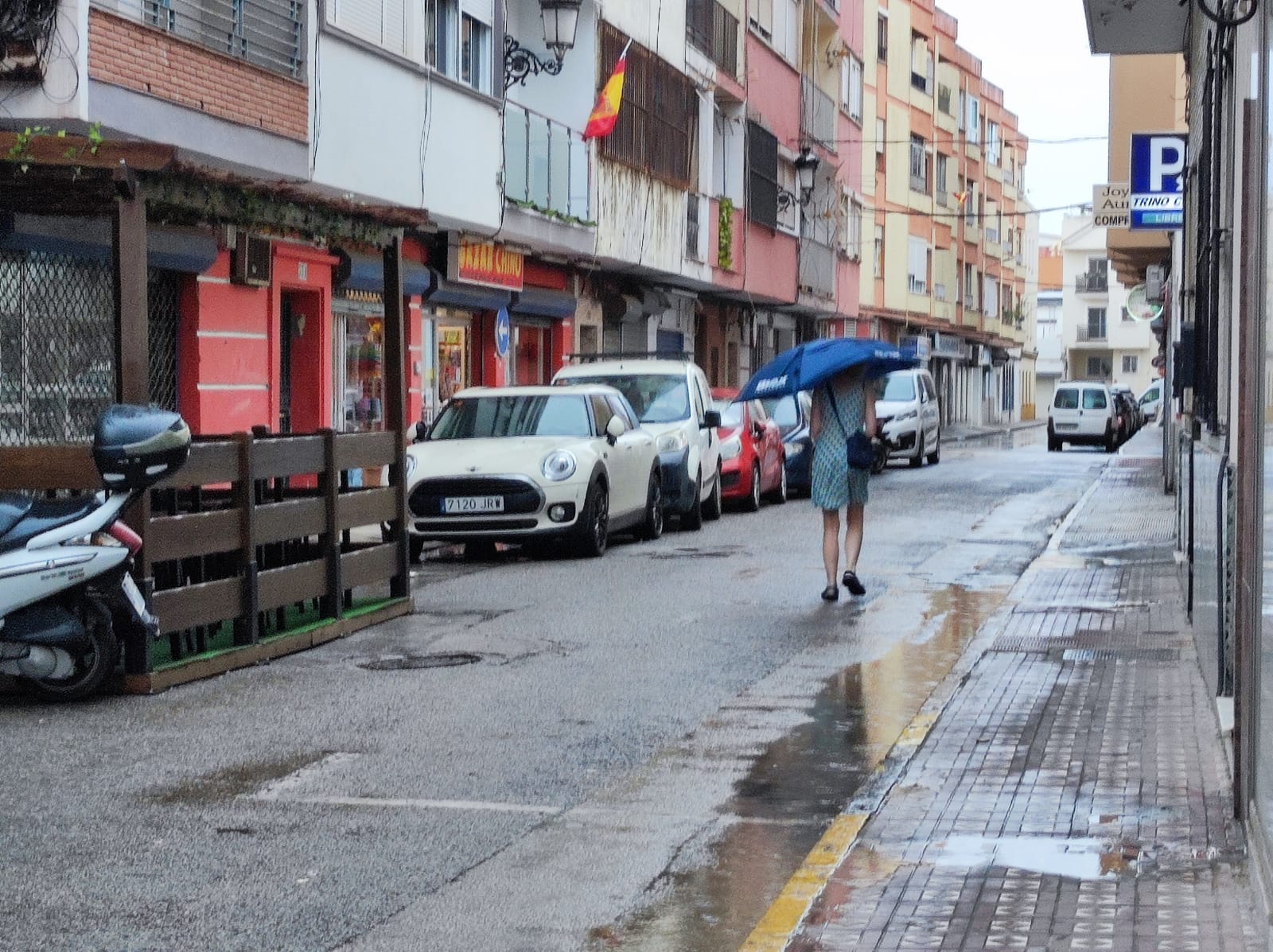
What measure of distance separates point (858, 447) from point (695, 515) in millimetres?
7825

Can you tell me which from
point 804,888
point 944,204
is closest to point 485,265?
point 804,888

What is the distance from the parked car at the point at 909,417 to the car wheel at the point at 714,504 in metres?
13.1

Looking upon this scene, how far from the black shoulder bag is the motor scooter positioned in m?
5.54

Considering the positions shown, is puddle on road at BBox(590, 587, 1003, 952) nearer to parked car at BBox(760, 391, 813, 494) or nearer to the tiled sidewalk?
the tiled sidewalk

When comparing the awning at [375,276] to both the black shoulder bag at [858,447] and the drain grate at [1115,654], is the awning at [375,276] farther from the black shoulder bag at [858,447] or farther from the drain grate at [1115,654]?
the drain grate at [1115,654]

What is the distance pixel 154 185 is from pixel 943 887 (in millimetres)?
5940

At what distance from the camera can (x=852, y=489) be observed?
14203 millimetres

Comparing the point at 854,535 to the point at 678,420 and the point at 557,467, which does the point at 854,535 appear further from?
the point at 678,420

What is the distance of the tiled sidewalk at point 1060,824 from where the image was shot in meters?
5.45

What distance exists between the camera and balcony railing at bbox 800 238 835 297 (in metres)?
46.9

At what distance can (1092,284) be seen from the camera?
120m

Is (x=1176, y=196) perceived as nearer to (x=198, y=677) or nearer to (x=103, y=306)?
(x=103, y=306)

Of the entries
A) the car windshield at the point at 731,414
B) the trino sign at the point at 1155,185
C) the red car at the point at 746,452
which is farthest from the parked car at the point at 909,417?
the trino sign at the point at 1155,185

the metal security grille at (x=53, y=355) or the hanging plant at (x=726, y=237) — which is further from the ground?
the hanging plant at (x=726, y=237)
